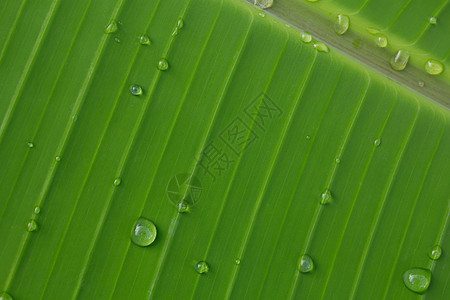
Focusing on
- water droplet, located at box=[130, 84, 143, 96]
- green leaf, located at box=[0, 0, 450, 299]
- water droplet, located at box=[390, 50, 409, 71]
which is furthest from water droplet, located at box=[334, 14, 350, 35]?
water droplet, located at box=[130, 84, 143, 96]

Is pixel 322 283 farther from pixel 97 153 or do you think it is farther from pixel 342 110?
pixel 97 153

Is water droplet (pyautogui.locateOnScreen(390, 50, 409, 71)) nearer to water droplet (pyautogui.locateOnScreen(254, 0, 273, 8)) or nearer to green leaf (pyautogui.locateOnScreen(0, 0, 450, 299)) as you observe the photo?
green leaf (pyautogui.locateOnScreen(0, 0, 450, 299))

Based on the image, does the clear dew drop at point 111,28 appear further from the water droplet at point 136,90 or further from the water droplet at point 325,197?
the water droplet at point 325,197

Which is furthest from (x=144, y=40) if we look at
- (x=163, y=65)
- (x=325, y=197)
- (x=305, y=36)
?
(x=325, y=197)

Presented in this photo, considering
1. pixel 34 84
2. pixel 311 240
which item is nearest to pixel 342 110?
pixel 311 240

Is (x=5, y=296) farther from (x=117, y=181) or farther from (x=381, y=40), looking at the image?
(x=381, y=40)

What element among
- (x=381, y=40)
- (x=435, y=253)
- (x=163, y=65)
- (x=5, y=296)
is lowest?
(x=5, y=296)
